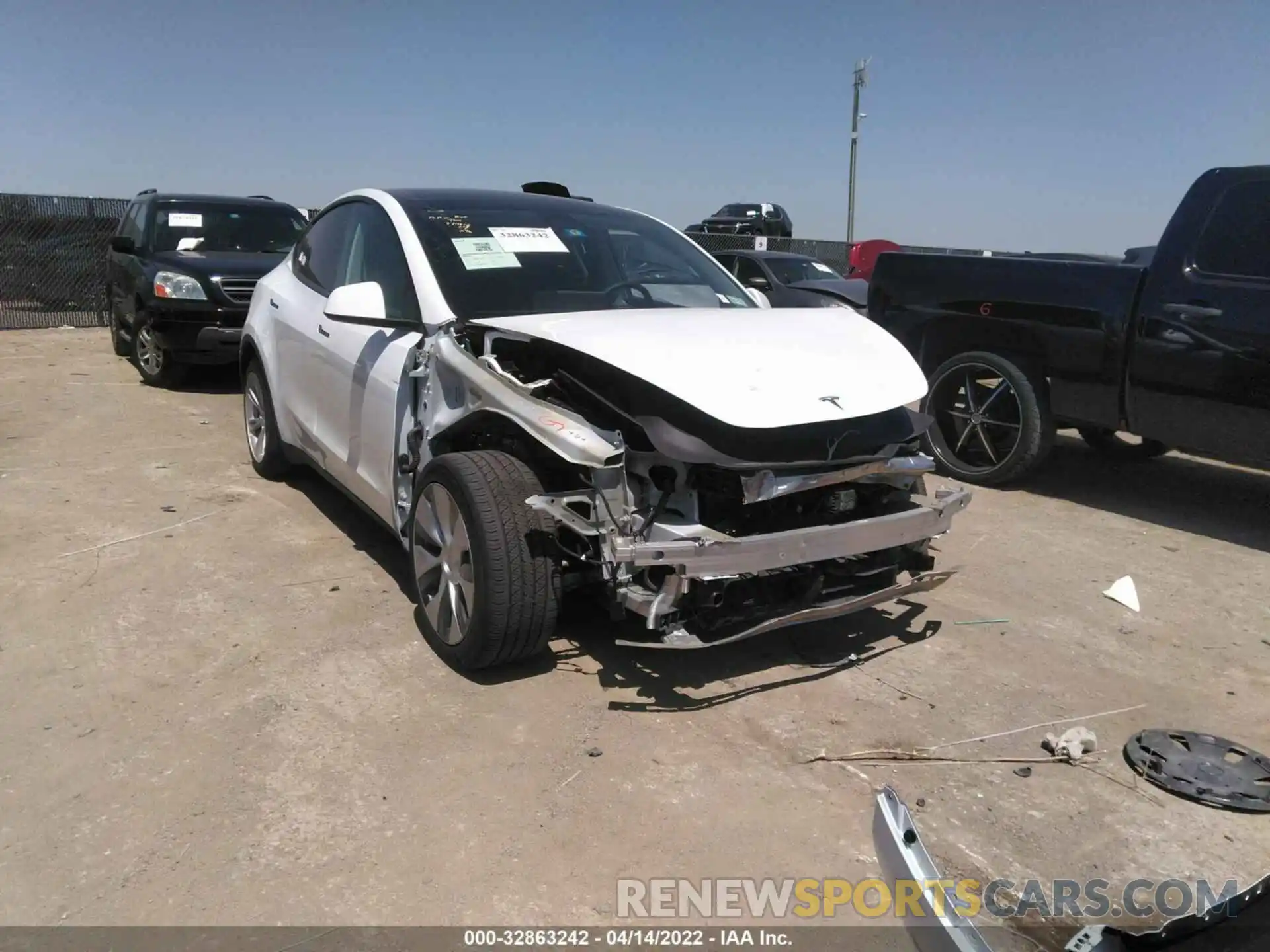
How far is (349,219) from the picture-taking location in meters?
4.79

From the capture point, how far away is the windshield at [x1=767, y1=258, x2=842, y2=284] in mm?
12820

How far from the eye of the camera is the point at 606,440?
3117mm

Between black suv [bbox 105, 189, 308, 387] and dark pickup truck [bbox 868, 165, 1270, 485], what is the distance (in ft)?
18.4

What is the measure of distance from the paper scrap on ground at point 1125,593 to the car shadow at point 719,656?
105 cm

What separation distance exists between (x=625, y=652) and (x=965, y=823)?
1436 mm

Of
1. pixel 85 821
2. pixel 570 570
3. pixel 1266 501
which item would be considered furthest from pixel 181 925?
pixel 1266 501

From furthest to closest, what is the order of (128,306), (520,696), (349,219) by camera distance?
(128,306) < (349,219) < (520,696)

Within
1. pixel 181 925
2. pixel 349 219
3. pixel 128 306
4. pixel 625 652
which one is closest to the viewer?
pixel 181 925

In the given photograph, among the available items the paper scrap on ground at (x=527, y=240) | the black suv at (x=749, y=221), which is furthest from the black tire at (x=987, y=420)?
the black suv at (x=749, y=221)

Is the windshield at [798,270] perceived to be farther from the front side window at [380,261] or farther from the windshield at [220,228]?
the front side window at [380,261]

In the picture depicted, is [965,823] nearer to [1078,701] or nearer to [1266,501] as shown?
[1078,701]

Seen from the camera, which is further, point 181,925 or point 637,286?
point 637,286

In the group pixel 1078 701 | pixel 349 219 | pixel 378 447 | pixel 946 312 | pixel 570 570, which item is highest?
pixel 349 219

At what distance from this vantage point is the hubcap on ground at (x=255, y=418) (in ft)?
19.0
